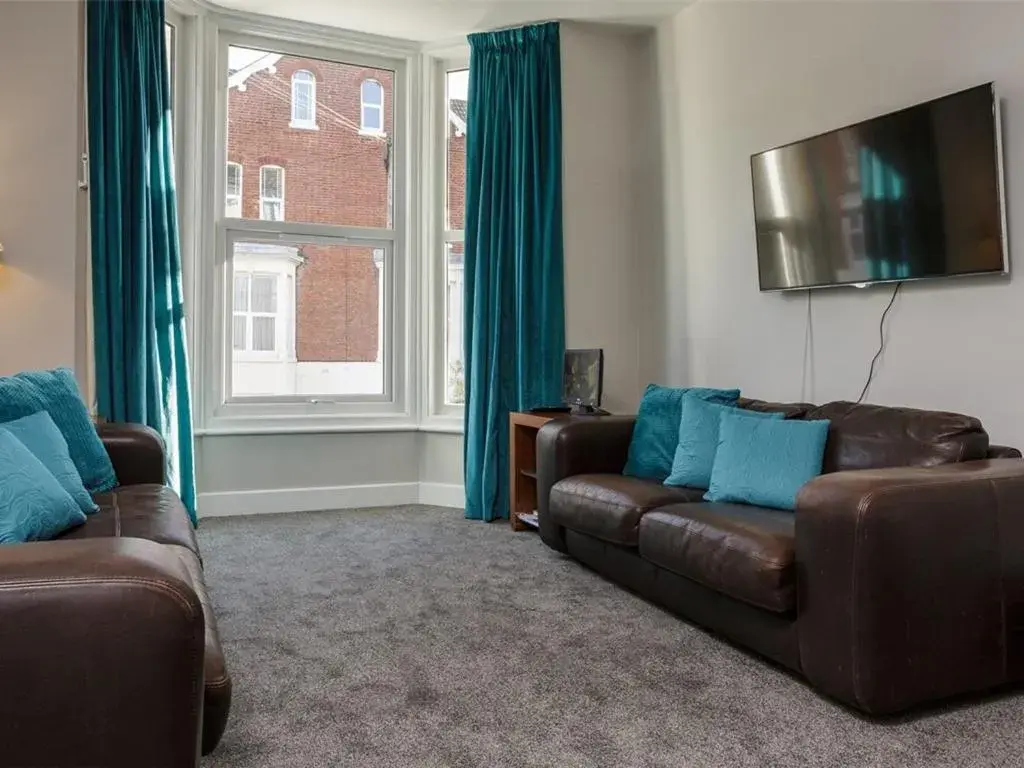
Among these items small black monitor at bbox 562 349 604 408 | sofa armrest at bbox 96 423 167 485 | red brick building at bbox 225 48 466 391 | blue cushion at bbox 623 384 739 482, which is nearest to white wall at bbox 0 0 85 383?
sofa armrest at bbox 96 423 167 485

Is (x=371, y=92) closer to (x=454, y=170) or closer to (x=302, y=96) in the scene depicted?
(x=302, y=96)

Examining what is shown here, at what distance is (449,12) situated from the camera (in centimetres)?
421

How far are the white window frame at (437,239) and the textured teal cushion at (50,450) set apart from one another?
2.61m

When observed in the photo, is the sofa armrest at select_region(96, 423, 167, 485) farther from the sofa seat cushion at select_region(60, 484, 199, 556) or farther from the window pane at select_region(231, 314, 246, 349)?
the window pane at select_region(231, 314, 246, 349)

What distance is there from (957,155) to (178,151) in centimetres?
371

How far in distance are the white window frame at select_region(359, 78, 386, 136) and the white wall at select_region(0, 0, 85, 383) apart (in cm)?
164

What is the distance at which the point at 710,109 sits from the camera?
391 cm

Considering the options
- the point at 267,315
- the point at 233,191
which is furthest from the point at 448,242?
the point at 233,191

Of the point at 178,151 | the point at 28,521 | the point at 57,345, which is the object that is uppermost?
the point at 178,151

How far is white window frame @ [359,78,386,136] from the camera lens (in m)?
4.72

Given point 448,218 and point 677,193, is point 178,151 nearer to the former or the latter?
point 448,218

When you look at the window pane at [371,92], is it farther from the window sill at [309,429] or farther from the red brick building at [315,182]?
the window sill at [309,429]

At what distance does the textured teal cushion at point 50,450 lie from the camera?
84.4 inches

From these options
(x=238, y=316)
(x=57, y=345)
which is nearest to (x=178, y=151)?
(x=238, y=316)
